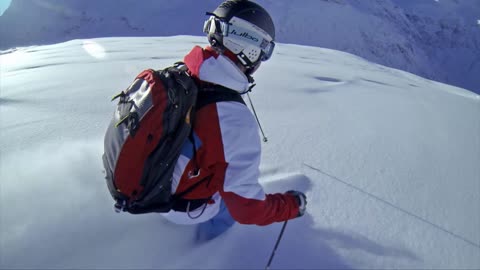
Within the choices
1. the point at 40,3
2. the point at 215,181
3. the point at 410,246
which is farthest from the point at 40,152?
the point at 40,3

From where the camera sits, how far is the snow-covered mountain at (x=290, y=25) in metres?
31.5

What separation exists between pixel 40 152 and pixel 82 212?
720 millimetres

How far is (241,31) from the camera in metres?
1.37

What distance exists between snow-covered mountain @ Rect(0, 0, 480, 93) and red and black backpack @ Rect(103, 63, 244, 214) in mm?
30800

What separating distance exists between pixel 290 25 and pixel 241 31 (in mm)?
38352

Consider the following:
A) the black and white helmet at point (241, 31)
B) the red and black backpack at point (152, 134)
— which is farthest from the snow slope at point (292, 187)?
the black and white helmet at point (241, 31)

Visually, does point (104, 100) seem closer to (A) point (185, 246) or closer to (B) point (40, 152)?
(B) point (40, 152)

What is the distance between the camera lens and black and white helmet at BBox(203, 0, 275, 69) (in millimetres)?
1355

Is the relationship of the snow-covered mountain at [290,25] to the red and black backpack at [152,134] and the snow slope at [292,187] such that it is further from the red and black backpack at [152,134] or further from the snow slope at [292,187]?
the red and black backpack at [152,134]

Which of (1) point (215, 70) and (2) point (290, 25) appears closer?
(1) point (215, 70)

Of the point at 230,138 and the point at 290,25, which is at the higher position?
the point at 230,138

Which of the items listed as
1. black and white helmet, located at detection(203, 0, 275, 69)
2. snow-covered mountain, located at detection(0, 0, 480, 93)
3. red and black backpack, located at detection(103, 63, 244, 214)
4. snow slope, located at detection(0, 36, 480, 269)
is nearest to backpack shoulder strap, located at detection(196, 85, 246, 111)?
A: red and black backpack, located at detection(103, 63, 244, 214)

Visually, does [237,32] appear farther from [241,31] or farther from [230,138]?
[230,138]

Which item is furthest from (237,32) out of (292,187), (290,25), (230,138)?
(290,25)
